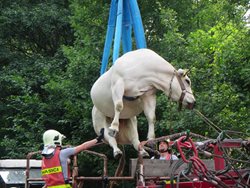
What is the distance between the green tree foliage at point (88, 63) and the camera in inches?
410

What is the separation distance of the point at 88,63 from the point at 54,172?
5911 millimetres

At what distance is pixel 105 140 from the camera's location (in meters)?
6.75

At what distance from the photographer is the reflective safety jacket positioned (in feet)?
22.1

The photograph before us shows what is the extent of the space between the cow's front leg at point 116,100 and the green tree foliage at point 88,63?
3525mm

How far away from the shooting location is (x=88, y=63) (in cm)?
1244

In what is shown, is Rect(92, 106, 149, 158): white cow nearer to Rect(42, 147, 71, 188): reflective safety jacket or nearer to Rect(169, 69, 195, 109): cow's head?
Rect(42, 147, 71, 188): reflective safety jacket

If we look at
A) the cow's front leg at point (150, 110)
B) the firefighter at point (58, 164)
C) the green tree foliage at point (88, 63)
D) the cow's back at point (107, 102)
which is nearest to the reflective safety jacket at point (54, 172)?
the firefighter at point (58, 164)

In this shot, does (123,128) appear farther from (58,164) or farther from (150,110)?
(58,164)

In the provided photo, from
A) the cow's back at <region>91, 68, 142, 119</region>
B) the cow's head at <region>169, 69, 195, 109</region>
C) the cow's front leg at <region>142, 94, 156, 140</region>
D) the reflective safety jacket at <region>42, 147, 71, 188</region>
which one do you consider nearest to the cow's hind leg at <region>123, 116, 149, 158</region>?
the cow's back at <region>91, 68, 142, 119</region>

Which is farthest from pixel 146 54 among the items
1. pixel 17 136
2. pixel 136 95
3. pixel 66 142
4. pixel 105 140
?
pixel 17 136

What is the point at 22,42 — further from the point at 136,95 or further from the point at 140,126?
the point at 136,95

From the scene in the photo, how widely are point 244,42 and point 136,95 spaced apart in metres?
4.97

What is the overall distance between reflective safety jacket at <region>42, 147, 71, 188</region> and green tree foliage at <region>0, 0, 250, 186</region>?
3.57 metres

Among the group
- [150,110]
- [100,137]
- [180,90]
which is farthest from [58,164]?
[180,90]
